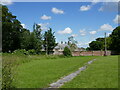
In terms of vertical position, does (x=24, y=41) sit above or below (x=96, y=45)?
above

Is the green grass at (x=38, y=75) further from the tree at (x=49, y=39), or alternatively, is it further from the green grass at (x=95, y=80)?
the tree at (x=49, y=39)

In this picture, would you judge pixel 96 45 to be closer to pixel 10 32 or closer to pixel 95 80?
pixel 10 32

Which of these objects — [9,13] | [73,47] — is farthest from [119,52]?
[9,13]

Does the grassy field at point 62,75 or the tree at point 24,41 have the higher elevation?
the tree at point 24,41

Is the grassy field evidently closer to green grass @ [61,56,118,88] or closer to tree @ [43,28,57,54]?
green grass @ [61,56,118,88]

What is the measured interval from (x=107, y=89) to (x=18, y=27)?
47155 mm

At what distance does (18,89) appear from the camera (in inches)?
271

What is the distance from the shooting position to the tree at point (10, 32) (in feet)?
152

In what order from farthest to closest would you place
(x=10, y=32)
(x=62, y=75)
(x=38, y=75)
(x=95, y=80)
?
(x=10, y=32) < (x=38, y=75) < (x=62, y=75) < (x=95, y=80)

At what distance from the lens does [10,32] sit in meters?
48.4

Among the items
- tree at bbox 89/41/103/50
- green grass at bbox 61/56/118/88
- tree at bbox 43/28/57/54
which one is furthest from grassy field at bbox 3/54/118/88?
tree at bbox 89/41/103/50

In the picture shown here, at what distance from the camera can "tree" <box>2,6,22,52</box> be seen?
4641cm

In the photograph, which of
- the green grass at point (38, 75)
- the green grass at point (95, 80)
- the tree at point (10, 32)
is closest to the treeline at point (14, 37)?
the tree at point (10, 32)

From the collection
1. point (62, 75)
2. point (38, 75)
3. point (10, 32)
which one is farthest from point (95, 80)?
point (10, 32)
